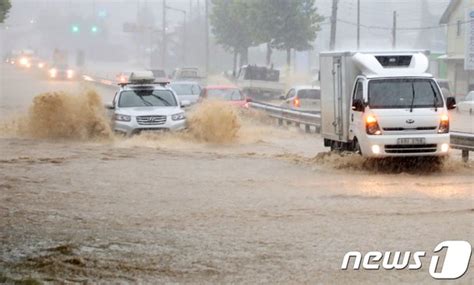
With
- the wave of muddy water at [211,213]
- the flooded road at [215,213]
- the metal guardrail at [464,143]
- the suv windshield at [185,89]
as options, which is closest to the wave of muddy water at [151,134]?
the wave of muddy water at [211,213]

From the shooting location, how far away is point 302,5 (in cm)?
6844

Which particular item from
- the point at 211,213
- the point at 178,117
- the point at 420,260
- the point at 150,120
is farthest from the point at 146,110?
the point at 420,260

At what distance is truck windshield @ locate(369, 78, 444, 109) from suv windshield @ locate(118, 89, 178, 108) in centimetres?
843

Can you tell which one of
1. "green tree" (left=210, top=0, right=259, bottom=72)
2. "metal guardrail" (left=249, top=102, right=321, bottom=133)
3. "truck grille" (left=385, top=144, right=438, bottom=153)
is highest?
"green tree" (left=210, top=0, right=259, bottom=72)

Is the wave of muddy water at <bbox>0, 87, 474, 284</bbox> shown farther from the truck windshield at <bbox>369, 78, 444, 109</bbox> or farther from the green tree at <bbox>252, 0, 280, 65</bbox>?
the green tree at <bbox>252, 0, 280, 65</bbox>

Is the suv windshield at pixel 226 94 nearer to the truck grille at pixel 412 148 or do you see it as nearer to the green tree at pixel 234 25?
the truck grille at pixel 412 148

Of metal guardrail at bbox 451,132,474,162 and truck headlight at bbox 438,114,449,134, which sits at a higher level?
truck headlight at bbox 438,114,449,134

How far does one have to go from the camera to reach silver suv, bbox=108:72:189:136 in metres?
25.2

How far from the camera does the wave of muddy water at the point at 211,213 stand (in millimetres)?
10430

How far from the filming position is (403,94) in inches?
747

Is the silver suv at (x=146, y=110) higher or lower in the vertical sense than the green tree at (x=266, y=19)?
lower

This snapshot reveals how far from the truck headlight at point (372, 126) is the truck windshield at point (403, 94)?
0.31 m

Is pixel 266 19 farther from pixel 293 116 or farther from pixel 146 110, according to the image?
pixel 146 110

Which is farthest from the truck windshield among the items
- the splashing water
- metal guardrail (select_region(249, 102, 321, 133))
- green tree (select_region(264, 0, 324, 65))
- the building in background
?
green tree (select_region(264, 0, 324, 65))
